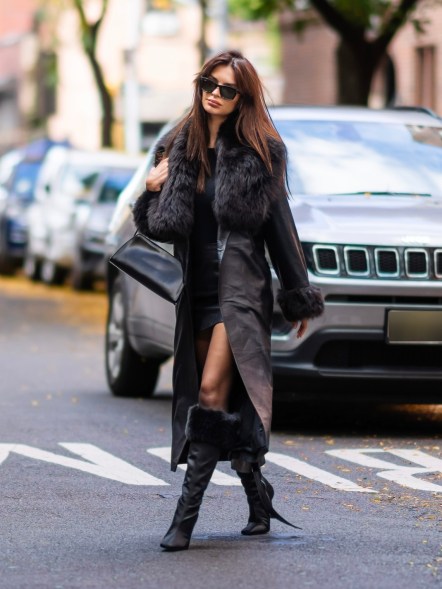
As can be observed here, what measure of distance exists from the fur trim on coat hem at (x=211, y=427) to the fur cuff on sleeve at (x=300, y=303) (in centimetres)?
51

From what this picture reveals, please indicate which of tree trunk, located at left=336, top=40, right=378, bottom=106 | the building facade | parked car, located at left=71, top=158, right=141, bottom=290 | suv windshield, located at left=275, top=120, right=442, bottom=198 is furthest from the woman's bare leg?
the building facade

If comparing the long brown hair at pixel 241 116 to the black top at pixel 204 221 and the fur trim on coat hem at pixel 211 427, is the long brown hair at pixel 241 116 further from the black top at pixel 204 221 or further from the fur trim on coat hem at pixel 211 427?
the fur trim on coat hem at pixel 211 427

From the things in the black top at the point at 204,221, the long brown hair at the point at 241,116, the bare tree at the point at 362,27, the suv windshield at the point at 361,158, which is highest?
the long brown hair at the point at 241,116

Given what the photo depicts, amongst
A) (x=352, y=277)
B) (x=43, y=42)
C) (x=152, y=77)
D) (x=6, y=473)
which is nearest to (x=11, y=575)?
(x=6, y=473)

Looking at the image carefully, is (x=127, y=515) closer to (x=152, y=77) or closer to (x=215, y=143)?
(x=215, y=143)

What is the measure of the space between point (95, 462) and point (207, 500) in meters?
1.27

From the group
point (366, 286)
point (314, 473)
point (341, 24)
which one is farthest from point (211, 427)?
point (341, 24)

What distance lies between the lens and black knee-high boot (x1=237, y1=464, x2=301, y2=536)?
7051mm

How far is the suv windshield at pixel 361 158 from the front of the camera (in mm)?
10820

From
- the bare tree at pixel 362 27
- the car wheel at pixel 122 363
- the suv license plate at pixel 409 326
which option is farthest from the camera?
the bare tree at pixel 362 27

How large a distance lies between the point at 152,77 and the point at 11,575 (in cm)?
5540

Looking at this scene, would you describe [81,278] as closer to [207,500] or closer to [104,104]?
[104,104]

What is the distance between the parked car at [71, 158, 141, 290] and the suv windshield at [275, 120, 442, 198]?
12929mm

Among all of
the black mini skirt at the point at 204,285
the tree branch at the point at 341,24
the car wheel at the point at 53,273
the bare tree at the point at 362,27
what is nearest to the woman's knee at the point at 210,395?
the black mini skirt at the point at 204,285
